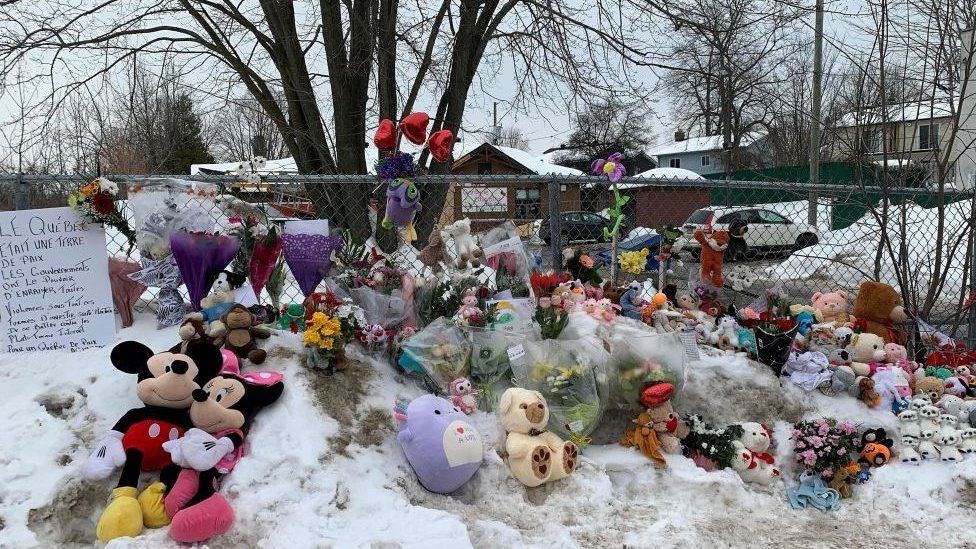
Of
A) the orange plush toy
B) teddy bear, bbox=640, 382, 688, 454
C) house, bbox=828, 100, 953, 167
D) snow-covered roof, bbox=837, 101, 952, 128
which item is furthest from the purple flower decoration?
snow-covered roof, bbox=837, 101, 952, 128

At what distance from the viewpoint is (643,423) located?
11.0 feet

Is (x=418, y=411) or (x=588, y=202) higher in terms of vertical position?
(x=588, y=202)

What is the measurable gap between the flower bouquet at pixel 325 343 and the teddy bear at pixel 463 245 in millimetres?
1174

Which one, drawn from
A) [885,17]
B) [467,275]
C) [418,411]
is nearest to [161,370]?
[418,411]

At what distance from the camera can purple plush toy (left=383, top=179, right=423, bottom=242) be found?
12.8 feet

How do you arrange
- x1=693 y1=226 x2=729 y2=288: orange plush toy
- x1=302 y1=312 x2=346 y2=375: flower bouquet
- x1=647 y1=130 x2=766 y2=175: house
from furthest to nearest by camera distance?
x1=647 y1=130 x2=766 y2=175: house
x1=693 y1=226 x2=729 y2=288: orange plush toy
x1=302 y1=312 x2=346 y2=375: flower bouquet

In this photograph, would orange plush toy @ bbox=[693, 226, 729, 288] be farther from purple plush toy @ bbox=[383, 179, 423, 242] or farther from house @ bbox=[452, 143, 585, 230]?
purple plush toy @ bbox=[383, 179, 423, 242]

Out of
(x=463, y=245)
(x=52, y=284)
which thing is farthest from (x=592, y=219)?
(x=52, y=284)

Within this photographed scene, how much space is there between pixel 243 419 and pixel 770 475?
8.49 feet

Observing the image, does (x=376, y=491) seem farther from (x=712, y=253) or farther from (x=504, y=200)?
(x=712, y=253)

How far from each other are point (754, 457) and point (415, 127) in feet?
8.75

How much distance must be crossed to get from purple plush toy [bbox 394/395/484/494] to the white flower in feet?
6.30

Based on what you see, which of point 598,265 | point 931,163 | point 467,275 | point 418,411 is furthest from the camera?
point 931,163

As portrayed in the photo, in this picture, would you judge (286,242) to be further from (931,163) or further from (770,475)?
(931,163)
